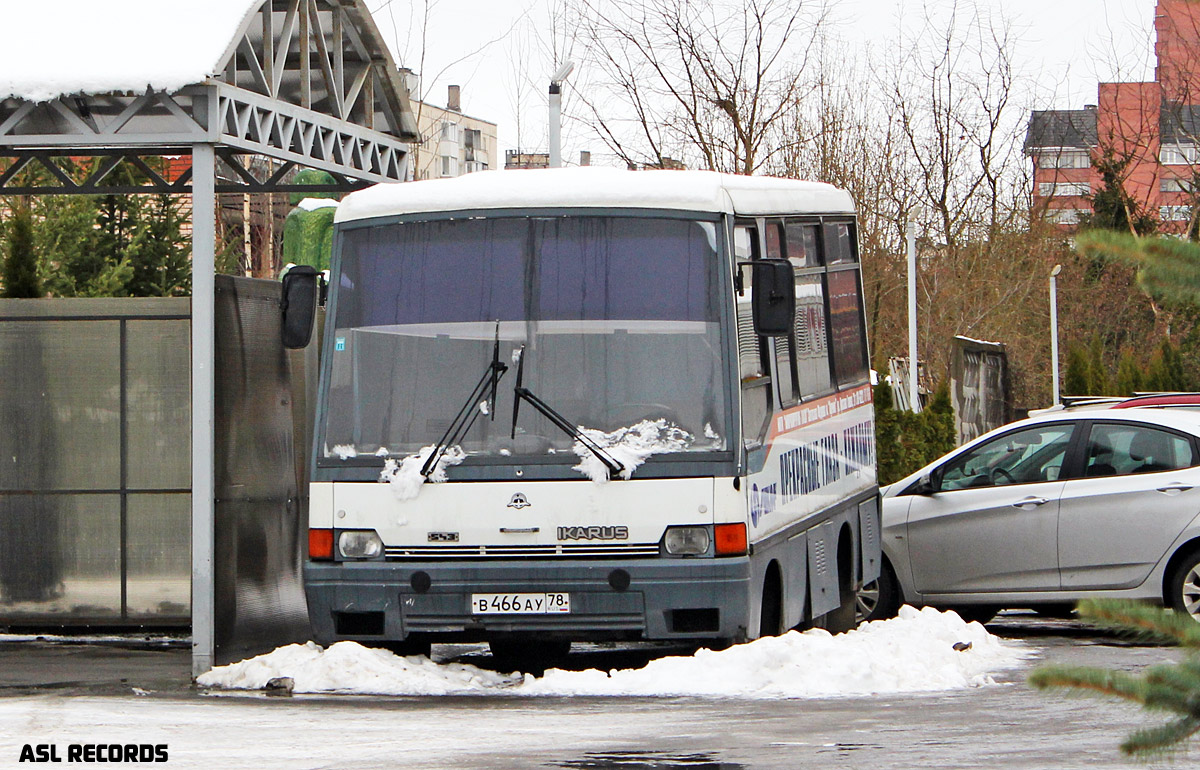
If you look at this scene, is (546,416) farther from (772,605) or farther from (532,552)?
(772,605)

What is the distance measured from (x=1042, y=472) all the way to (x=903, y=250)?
26.1 meters

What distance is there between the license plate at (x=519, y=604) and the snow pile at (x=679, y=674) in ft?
1.35

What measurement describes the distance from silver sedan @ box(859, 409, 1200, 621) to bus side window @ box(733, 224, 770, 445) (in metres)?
3.46

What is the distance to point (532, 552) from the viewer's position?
9.73 metres

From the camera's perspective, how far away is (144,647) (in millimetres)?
12820

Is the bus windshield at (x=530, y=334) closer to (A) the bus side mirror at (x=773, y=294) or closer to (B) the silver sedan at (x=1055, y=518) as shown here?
(A) the bus side mirror at (x=773, y=294)

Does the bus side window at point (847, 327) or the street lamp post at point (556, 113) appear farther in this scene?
the street lamp post at point (556, 113)

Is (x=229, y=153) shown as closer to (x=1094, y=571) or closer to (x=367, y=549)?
(x=367, y=549)

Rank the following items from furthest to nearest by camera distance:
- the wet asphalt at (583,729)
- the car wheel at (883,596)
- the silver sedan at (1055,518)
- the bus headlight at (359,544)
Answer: the car wheel at (883,596) → the silver sedan at (1055,518) → the bus headlight at (359,544) → the wet asphalt at (583,729)

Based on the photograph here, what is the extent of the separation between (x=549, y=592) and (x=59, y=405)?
4902 millimetres

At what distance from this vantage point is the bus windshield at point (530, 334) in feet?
32.1

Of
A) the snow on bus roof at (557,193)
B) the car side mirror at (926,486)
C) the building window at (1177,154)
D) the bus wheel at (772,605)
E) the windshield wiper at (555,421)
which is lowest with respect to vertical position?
the bus wheel at (772,605)

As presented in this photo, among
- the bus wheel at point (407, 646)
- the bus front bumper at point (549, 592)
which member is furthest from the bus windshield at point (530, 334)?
the bus wheel at point (407, 646)

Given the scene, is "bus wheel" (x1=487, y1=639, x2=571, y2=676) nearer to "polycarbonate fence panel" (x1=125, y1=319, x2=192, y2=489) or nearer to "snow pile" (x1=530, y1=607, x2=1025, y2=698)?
"snow pile" (x1=530, y1=607, x2=1025, y2=698)
